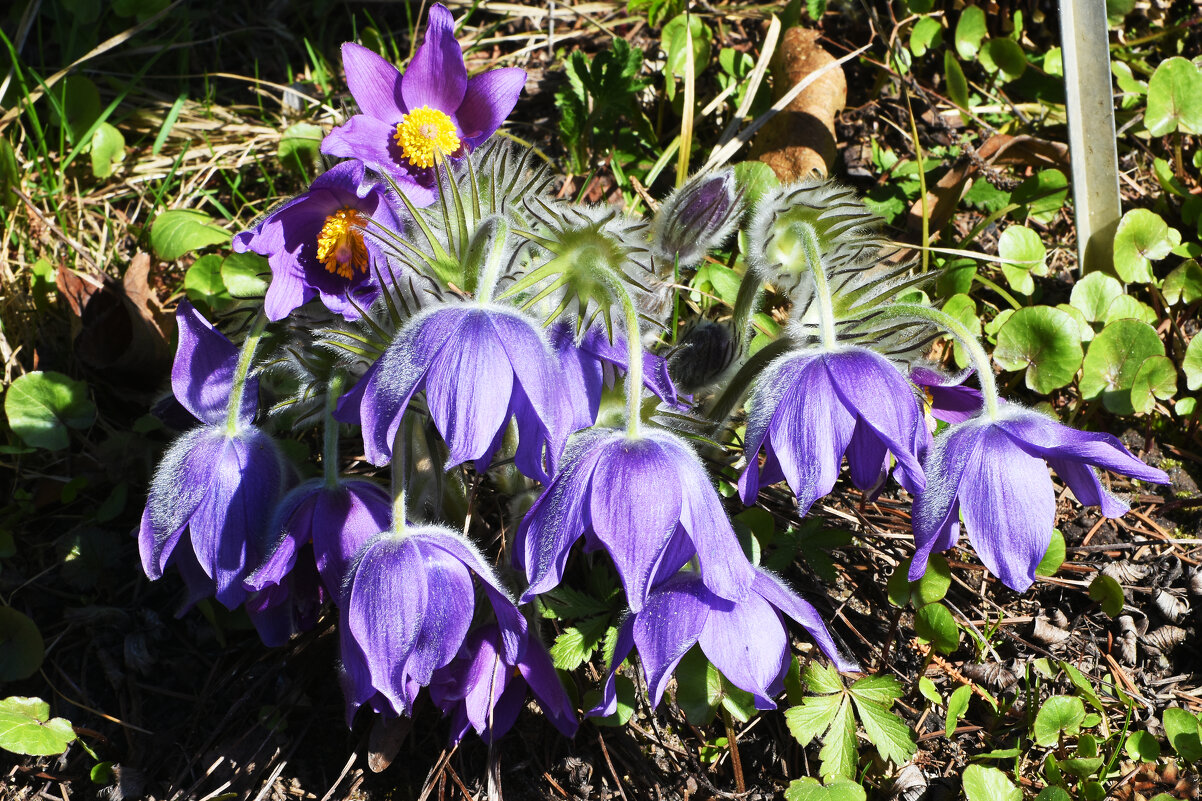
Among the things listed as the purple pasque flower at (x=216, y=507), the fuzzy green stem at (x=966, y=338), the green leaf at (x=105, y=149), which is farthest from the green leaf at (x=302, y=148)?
the fuzzy green stem at (x=966, y=338)

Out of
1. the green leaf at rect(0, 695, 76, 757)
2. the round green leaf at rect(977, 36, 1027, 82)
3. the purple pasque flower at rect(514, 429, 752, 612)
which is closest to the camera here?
the purple pasque flower at rect(514, 429, 752, 612)

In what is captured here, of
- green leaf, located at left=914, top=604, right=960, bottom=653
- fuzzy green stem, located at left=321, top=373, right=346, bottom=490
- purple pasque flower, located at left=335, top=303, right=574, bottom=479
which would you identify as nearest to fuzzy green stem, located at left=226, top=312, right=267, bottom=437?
fuzzy green stem, located at left=321, top=373, right=346, bottom=490

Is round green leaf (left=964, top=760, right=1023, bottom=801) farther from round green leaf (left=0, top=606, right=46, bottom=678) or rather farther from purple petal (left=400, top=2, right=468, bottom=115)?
round green leaf (left=0, top=606, right=46, bottom=678)

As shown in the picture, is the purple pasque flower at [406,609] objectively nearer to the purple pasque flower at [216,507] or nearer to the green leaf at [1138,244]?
the purple pasque flower at [216,507]

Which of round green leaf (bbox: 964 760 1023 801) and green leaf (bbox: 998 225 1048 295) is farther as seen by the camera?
green leaf (bbox: 998 225 1048 295)

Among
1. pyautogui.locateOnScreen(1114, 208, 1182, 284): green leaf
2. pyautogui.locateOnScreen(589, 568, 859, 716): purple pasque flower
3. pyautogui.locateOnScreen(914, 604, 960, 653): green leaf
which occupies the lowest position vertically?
pyautogui.locateOnScreen(914, 604, 960, 653): green leaf

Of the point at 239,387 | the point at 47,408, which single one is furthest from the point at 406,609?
the point at 47,408

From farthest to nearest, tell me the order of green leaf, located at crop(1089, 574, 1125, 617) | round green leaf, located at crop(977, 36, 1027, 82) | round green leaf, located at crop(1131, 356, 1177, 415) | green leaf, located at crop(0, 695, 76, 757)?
round green leaf, located at crop(977, 36, 1027, 82) < round green leaf, located at crop(1131, 356, 1177, 415) < green leaf, located at crop(1089, 574, 1125, 617) < green leaf, located at crop(0, 695, 76, 757)

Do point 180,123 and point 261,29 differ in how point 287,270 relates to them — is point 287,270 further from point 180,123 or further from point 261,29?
point 261,29
